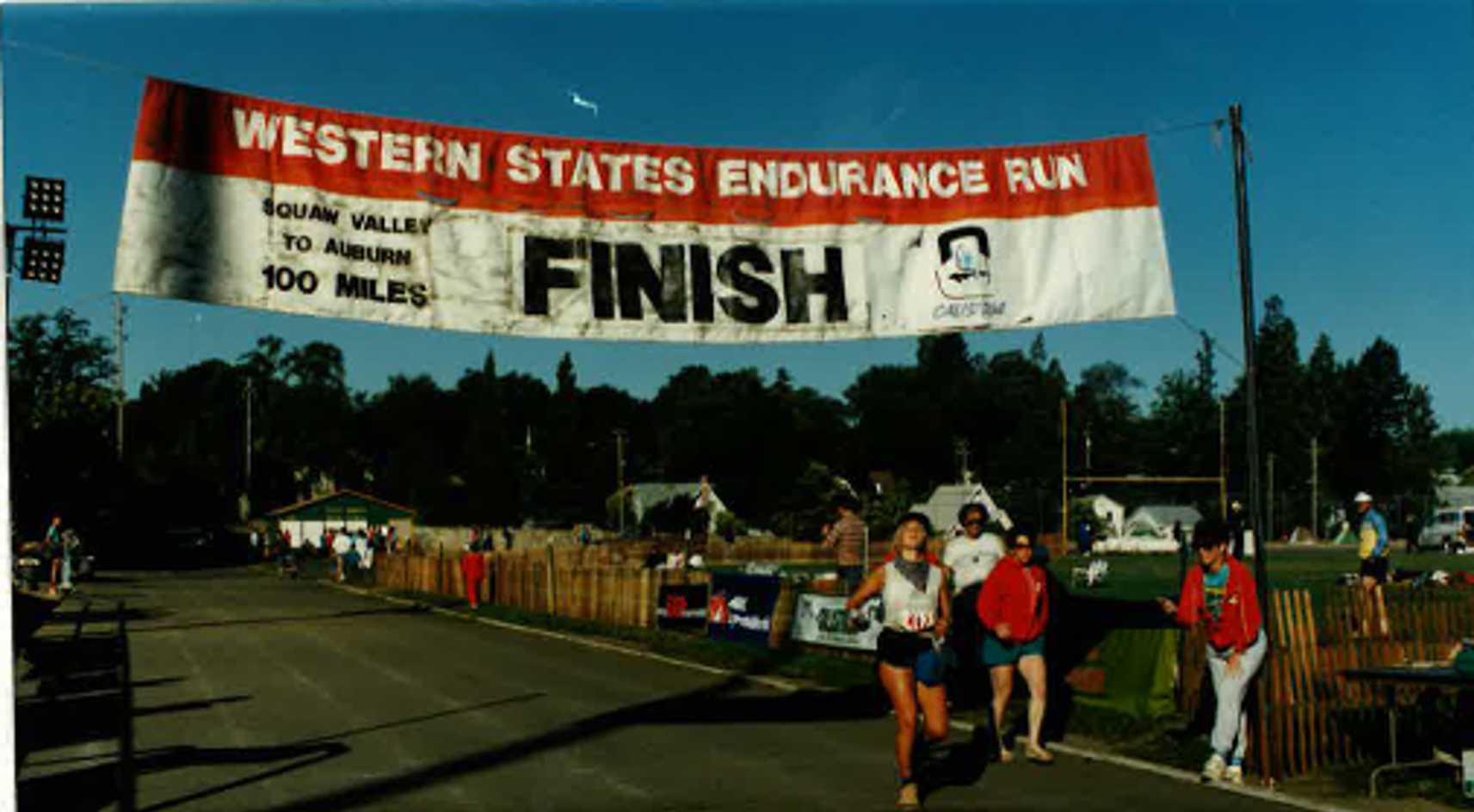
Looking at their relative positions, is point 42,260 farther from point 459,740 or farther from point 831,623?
point 831,623

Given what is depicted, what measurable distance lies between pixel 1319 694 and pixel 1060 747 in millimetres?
2061

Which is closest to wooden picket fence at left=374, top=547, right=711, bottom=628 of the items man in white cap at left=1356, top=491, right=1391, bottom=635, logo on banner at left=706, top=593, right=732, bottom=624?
logo on banner at left=706, top=593, right=732, bottom=624

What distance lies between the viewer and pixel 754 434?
130 metres

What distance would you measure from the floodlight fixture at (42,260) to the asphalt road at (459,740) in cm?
433

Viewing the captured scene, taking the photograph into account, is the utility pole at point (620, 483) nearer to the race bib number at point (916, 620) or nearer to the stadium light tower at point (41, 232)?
the stadium light tower at point (41, 232)

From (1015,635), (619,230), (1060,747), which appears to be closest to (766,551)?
(1060,747)

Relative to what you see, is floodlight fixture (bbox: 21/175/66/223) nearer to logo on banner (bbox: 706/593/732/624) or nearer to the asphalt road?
the asphalt road

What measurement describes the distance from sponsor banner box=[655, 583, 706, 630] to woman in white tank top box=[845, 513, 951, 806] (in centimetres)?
1394

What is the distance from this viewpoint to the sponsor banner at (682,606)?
23328 mm

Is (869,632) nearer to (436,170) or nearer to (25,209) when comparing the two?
(25,209)

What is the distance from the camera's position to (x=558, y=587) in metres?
29.5

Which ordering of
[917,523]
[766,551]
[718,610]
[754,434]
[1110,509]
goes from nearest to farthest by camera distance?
[917,523] < [718,610] < [766,551] < [1110,509] < [754,434]

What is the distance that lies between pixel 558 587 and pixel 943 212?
23289mm

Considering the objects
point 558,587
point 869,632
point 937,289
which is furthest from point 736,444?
point 937,289
